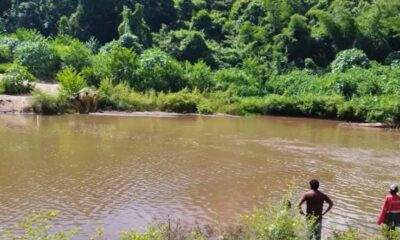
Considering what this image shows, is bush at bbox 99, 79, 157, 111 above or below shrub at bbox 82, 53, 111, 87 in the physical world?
below

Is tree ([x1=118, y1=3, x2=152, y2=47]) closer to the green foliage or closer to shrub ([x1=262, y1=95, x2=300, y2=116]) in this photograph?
the green foliage

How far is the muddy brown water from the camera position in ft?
44.4

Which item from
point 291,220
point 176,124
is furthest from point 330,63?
point 291,220

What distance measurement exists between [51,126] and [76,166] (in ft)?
34.1

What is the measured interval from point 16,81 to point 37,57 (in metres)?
4.32

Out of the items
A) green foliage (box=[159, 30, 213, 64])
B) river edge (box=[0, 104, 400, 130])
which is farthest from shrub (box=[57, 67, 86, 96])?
green foliage (box=[159, 30, 213, 64])

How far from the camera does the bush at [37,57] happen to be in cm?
3975

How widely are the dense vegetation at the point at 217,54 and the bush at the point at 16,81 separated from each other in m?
0.07

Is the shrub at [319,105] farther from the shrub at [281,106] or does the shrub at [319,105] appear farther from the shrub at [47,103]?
the shrub at [47,103]

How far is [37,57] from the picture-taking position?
39.9 meters

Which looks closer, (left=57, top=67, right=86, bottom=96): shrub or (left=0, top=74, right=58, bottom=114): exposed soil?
(left=0, top=74, right=58, bottom=114): exposed soil

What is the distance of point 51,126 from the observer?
92.7 ft

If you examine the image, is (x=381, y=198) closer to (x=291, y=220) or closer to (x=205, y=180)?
(x=205, y=180)

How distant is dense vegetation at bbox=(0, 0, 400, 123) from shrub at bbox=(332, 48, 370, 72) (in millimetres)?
89
